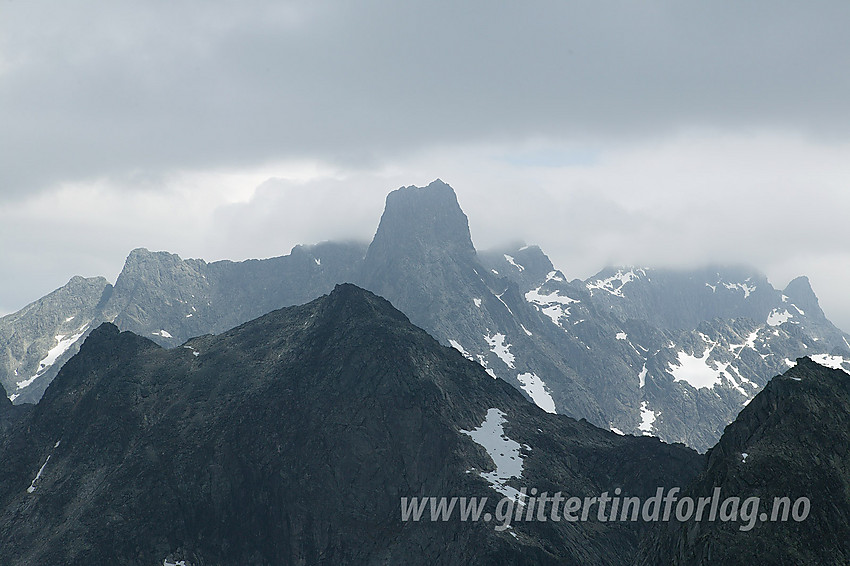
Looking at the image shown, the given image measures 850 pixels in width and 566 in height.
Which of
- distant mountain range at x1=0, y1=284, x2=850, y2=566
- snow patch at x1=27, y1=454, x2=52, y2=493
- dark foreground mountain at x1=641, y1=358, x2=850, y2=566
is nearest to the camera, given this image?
dark foreground mountain at x1=641, y1=358, x2=850, y2=566

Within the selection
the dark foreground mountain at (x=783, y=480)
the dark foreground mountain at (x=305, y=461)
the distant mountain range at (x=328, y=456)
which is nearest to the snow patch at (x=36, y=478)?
the dark foreground mountain at (x=305, y=461)

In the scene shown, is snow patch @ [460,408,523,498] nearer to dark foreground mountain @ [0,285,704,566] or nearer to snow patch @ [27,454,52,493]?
dark foreground mountain @ [0,285,704,566]

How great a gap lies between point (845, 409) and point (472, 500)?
58848 millimetres

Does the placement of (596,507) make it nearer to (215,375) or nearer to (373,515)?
(373,515)

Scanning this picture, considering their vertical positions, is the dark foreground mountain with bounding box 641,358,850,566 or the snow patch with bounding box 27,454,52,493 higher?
the dark foreground mountain with bounding box 641,358,850,566

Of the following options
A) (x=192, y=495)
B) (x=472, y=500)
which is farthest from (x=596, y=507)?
(x=192, y=495)

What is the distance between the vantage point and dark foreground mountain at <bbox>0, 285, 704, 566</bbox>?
4510 inches

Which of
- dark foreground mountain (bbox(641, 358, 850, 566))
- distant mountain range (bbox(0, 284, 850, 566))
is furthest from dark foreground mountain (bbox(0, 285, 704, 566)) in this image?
dark foreground mountain (bbox(641, 358, 850, 566))

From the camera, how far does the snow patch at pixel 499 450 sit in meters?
118

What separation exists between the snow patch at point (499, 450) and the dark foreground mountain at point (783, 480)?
3549 centimetres

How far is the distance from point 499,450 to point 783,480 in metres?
65.2

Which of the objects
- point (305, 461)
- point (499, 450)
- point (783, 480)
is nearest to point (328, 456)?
point (305, 461)

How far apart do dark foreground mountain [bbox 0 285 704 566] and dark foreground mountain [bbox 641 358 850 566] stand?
31.0 metres

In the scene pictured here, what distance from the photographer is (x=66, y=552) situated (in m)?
113
